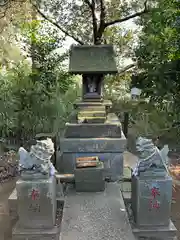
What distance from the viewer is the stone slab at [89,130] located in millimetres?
5531

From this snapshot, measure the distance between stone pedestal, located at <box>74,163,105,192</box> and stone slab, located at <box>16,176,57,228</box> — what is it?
802 millimetres

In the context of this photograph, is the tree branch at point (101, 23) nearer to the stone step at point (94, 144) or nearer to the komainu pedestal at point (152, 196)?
the stone step at point (94, 144)

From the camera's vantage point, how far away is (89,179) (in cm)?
452

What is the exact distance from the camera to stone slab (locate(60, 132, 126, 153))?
5383 mm

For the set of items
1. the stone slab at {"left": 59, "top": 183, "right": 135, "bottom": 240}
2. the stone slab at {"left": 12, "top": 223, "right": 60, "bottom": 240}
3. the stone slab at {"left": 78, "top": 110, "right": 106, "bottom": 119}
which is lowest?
the stone slab at {"left": 12, "top": 223, "right": 60, "bottom": 240}

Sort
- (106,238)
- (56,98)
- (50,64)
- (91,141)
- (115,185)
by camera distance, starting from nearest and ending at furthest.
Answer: (106,238) < (115,185) < (91,141) < (56,98) < (50,64)

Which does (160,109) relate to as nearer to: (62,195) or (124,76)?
(124,76)

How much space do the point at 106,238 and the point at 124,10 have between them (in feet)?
33.2

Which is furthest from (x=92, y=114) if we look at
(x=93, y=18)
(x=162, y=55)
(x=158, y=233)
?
(x=93, y=18)

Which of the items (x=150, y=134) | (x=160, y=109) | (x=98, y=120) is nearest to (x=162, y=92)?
(x=160, y=109)

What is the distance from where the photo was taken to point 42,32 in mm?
11695

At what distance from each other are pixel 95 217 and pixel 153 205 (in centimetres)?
73

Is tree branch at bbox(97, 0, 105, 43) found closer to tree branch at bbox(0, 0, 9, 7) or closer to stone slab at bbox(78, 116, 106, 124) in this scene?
tree branch at bbox(0, 0, 9, 7)

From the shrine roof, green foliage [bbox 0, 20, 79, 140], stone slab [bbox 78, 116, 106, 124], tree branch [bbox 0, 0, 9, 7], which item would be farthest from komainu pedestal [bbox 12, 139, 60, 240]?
tree branch [bbox 0, 0, 9, 7]
